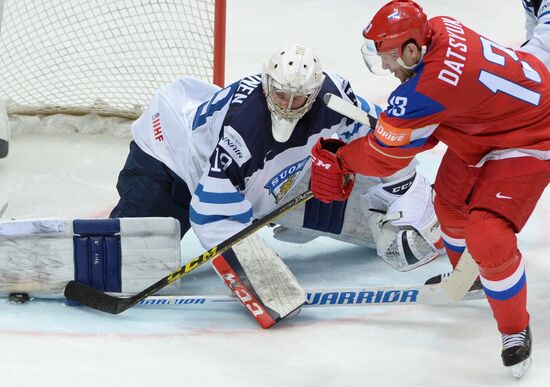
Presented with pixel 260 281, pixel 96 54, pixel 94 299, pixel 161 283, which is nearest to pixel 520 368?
pixel 260 281

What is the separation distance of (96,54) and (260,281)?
185 centimetres

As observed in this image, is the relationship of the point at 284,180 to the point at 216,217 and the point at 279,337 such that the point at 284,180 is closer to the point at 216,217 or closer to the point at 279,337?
the point at 216,217

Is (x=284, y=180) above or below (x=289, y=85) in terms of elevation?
below

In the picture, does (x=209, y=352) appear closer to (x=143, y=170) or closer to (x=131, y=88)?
(x=143, y=170)

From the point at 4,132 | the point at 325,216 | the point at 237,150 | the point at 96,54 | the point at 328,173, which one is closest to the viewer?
the point at 328,173

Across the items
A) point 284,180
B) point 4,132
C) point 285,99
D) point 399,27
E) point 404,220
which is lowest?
point 4,132

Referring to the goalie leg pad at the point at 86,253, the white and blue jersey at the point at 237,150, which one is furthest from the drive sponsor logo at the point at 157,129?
the goalie leg pad at the point at 86,253

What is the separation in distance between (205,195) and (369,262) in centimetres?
72

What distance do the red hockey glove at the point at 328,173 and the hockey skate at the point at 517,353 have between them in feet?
2.07

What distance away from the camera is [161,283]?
320 centimetres

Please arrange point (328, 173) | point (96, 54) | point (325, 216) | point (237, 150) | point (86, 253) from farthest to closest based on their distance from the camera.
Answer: point (96, 54)
point (325, 216)
point (86, 253)
point (237, 150)
point (328, 173)

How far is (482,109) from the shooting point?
2.74m

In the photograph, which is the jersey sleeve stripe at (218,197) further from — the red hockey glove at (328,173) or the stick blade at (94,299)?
the stick blade at (94,299)

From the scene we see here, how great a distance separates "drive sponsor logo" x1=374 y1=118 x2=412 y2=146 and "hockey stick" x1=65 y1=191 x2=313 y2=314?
43 cm
